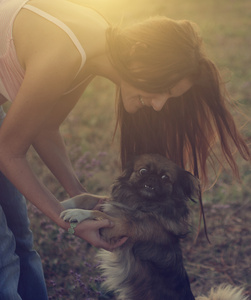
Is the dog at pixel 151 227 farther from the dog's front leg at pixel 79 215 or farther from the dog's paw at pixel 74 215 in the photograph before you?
the dog's paw at pixel 74 215

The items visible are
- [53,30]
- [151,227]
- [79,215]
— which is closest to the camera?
[53,30]

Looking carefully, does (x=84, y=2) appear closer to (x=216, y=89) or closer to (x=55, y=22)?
(x=55, y=22)

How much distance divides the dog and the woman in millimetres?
259

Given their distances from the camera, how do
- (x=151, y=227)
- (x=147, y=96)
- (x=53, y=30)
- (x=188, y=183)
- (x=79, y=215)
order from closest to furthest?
(x=53, y=30) < (x=147, y=96) < (x=79, y=215) < (x=151, y=227) < (x=188, y=183)

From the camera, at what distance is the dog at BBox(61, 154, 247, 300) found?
3510 millimetres

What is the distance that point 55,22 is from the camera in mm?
2793

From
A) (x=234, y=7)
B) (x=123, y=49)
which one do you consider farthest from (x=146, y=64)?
(x=234, y=7)

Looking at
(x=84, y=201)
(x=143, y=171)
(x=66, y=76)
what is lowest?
(x=84, y=201)

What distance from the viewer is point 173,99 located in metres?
3.61

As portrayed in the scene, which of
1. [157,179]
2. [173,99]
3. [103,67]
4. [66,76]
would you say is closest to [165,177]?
[157,179]

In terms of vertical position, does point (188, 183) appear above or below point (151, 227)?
above

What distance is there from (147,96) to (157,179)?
0.74 metres

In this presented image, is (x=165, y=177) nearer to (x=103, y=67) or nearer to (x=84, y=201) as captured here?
(x=84, y=201)

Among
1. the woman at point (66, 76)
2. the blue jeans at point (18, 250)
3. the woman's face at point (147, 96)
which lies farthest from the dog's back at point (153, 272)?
the woman's face at point (147, 96)
